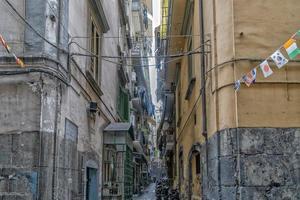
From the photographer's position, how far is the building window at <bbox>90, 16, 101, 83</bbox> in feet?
41.4

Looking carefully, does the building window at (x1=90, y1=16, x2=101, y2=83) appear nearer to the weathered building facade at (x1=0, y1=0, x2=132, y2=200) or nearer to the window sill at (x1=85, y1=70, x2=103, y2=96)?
the window sill at (x1=85, y1=70, x2=103, y2=96)

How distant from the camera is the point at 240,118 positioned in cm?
692

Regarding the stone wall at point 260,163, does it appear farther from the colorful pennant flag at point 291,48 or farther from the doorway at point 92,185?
the doorway at point 92,185

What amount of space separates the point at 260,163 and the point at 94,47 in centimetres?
764

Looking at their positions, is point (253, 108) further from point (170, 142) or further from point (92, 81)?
point (170, 142)

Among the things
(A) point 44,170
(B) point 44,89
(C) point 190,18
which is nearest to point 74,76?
(B) point 44,89

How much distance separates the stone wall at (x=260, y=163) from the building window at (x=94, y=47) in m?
6.34

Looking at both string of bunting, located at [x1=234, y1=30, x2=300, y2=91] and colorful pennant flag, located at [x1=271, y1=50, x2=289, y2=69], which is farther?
colorful pennant flag, located at [x1=271, y1=50, x2=289, y2=69]

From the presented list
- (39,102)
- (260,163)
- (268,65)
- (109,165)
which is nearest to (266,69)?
(268,65)

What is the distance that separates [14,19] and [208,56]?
3.83m

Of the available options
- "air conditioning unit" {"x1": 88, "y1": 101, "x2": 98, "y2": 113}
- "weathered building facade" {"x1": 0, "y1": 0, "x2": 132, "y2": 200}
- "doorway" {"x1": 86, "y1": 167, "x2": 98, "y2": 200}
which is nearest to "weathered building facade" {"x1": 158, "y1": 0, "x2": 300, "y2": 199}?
"weathered building facade" {"x1": 0, "y1": 0, "x2": 132, "y2": 200}

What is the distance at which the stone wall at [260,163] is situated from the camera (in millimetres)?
6770

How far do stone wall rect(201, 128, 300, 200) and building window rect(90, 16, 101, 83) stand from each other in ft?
20.8

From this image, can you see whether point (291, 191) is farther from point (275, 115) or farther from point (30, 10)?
point (30, 10)
